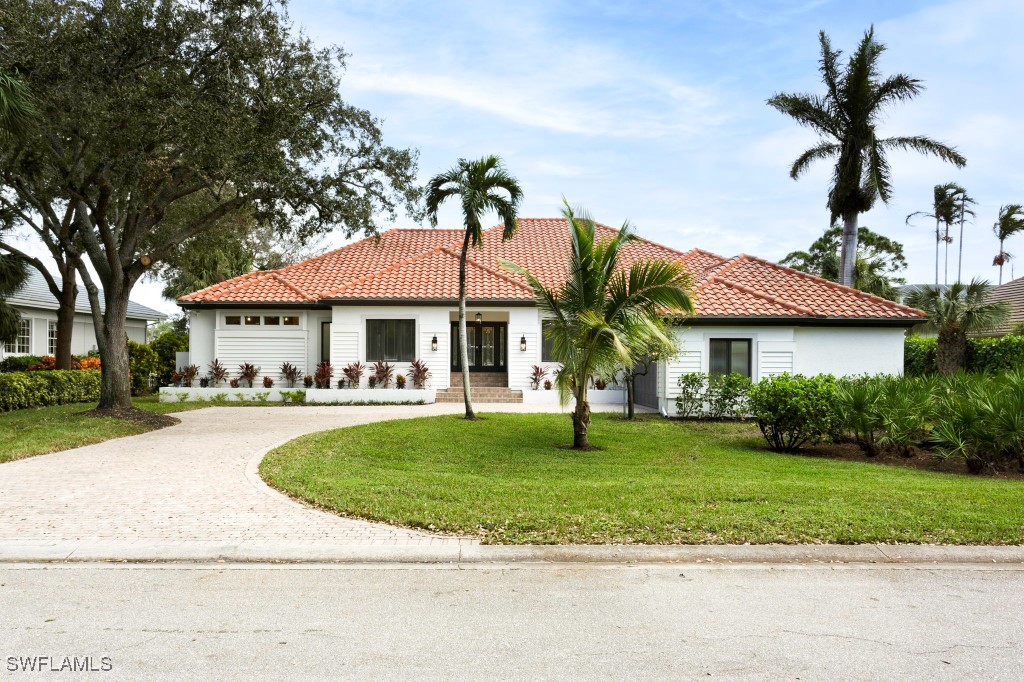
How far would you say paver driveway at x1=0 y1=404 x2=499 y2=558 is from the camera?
616cm

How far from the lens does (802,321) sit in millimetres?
18219

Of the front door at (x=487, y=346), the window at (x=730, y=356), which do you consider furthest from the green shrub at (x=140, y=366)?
the window at (x=730, y=356)

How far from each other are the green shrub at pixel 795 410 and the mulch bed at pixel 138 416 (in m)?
13.1

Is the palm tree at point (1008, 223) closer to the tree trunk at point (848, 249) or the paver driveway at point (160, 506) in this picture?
A: the tree trunk at point (848, 249)

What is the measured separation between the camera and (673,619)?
4.61 metres

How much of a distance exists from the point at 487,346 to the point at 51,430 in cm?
1455

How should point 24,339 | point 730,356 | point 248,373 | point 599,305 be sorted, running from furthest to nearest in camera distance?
point 24,339
point 248,373
point 730,356
point 599,305


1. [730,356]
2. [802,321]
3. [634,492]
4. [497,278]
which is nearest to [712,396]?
[730,356]

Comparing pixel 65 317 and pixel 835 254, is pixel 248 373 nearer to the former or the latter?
Answer: pixel 65 317

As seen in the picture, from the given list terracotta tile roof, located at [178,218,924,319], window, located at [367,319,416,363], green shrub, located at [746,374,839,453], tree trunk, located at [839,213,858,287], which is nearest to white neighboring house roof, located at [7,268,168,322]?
terracotta tile roof, located at [178,218,924,319]

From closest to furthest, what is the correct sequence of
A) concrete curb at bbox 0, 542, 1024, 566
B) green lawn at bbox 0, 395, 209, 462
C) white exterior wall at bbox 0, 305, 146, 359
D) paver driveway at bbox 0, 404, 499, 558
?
1. concrete curb at bbox 0, 542, 1024, 566
2. paver driveway at bbox 0, 404, 499, 558
3. green lawn at bbox 0, 395, 209, 462
4. white exterior wall at bbox 0, 305, 146, 359

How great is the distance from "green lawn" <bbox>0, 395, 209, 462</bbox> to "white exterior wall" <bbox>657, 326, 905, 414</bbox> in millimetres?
13462

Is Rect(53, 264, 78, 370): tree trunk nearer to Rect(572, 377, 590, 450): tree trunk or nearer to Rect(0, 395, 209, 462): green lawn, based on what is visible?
Rect(0, 395, 209, 462): green lawn

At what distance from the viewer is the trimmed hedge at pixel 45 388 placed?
18203mm
